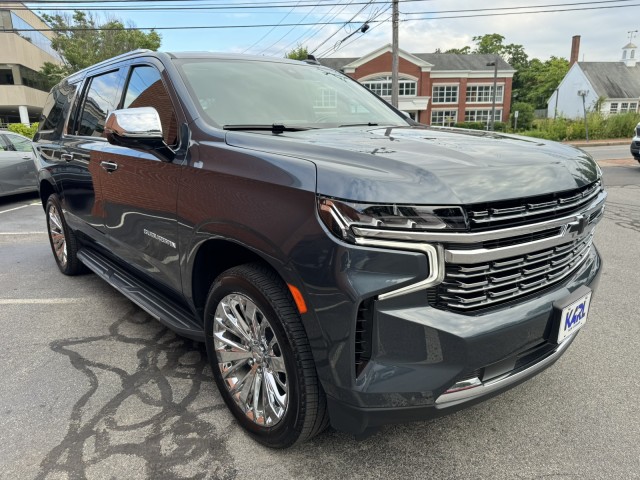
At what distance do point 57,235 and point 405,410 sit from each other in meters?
4.56

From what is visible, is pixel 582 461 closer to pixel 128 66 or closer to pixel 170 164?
pixel 170 164

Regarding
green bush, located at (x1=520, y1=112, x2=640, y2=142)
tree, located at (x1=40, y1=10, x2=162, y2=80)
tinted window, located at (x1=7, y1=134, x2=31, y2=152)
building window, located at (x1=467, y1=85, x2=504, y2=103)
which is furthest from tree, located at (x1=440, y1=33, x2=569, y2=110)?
tinted window, located at (x1=7, y1=134, x2=31, y2=152)

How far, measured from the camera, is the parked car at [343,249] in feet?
5.52

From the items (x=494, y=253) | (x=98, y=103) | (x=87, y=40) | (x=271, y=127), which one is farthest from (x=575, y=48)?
(x=494, y=253)

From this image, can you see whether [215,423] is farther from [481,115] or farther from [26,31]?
[481,115]

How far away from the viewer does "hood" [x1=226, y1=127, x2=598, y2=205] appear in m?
1.71

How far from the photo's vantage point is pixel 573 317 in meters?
2.12

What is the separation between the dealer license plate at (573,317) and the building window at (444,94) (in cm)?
5337

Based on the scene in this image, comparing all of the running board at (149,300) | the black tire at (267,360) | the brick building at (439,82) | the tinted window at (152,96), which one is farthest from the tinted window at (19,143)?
the brick building at (439,82)

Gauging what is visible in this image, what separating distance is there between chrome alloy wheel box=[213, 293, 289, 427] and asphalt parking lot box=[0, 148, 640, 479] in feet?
0.71

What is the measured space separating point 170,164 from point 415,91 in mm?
51123

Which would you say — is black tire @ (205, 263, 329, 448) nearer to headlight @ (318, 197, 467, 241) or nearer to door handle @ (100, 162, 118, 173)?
headlight @ (318, 197, 467, 241)

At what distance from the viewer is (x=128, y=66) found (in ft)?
10.9

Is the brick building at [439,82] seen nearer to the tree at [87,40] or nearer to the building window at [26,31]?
the tree at [87,40]
